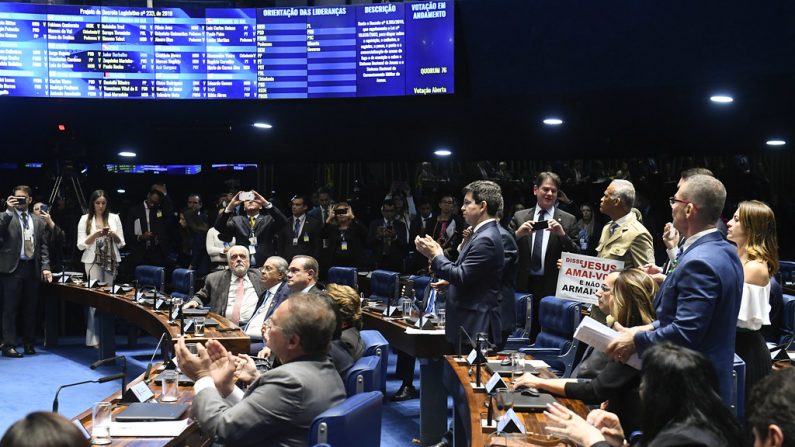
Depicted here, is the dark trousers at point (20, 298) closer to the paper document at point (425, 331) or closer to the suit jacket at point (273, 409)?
the paper document at point (425, 331)

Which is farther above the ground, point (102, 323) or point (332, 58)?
point (332, 58)

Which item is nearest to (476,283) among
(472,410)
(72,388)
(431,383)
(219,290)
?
(431,383)

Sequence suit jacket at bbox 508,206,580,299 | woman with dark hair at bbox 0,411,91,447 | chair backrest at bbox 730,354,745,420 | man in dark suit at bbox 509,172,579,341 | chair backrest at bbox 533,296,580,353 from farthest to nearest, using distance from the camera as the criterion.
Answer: suit jacket at bbox 508,206,580,299 < man in dark suit at bbox 509,172,579,341 < chair backrest at bbox 533,296,580,353 < chair backrest at bbox 730,354,745,420 < woman with dark hair at bbox 0,411,91,447

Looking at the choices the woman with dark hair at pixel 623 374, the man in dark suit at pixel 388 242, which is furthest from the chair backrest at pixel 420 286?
the woman with dark hair at pixel 623 374

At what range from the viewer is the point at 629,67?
24.2ft

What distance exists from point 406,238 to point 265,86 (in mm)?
2252

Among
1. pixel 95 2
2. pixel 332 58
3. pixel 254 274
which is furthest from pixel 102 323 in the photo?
pixel 95 2

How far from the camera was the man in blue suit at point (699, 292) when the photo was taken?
3029mm

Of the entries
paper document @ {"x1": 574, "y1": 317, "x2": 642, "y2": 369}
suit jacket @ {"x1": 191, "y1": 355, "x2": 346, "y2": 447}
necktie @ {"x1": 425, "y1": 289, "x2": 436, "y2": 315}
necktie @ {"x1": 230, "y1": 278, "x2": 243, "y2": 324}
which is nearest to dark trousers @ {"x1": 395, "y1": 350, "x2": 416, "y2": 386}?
necktie @ {"x1": 425, "y1": 289, "x2": 436, "y2": 315}

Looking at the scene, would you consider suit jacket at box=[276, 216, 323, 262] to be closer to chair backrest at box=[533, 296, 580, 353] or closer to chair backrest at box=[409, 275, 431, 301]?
chair backrest at box=[409, 275, 431, 301]

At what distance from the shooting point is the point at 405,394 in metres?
6.72

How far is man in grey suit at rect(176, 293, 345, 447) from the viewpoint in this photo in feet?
8.98

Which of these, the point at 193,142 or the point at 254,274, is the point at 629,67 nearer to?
the point at 254,274

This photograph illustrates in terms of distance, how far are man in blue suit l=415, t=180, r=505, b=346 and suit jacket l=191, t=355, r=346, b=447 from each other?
1866 millimetres
